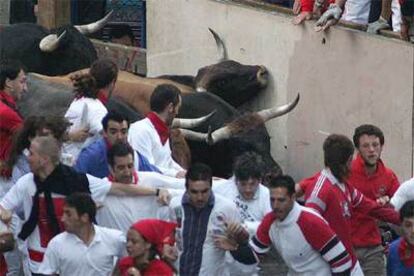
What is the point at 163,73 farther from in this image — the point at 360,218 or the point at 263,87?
the point at 360,218

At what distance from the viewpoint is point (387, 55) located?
15227mm

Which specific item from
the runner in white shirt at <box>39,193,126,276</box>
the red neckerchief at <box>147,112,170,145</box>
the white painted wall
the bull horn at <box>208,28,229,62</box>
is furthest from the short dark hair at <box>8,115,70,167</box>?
the bull horn at <box>208,28,229,62</box>

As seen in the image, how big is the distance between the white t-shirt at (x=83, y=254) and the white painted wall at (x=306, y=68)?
4.57 meters

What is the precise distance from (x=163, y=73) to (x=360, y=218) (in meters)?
7.37

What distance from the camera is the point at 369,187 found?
12.3 m

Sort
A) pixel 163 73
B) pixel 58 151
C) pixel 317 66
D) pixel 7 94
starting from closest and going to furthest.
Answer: pixel 58 151
pixel 7 94
pixel 317 66
pixel 163 73

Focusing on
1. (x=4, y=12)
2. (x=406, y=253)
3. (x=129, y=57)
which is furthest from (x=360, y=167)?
(x=4, y=12)

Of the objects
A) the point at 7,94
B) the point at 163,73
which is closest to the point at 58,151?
the point at 7,94

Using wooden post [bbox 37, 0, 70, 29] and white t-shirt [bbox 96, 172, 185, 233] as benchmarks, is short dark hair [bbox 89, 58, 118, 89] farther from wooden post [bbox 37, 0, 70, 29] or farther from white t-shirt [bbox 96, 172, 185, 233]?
wooden post [bbox 37, 0, 70, 29]

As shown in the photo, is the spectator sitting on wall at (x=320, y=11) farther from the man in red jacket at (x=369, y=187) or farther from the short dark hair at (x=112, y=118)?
the short dark hair at (x=112, y=118)

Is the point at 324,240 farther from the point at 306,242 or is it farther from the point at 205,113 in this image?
the point at 205,113

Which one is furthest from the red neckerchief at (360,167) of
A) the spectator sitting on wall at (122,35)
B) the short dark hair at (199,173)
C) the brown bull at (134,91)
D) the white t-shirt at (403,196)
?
the spectator sitting on wall at (122,35)

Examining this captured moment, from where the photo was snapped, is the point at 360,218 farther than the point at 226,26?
No

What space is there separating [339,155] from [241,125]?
436 centimetres
